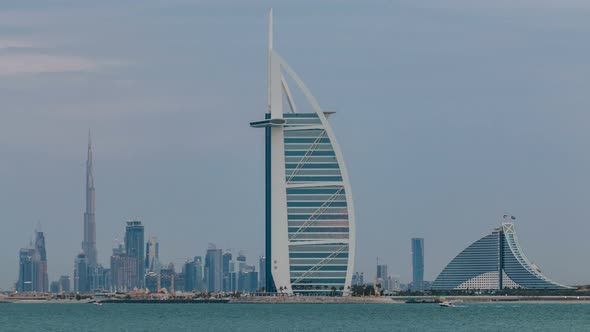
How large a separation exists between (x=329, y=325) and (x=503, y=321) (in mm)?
23240

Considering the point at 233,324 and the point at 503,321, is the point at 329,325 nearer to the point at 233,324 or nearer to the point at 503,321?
the point at 233,324

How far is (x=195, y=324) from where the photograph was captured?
6083 inches

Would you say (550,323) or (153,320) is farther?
(153,320)

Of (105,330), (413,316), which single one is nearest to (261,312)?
(413,316)

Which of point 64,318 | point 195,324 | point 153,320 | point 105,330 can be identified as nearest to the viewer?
point 105,330

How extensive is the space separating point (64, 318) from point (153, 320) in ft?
69.6

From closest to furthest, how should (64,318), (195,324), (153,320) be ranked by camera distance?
(195,324)
(153,320)
(64,318)

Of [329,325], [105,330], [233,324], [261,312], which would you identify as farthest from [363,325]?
[261,312]

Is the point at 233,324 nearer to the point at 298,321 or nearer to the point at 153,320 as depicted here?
the point at 298,321

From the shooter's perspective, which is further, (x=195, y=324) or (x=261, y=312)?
(x=261, y=312)

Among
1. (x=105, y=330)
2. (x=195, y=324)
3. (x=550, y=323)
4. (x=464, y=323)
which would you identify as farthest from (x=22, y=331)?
(x=550, y=323)

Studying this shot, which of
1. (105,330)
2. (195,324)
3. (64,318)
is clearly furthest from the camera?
(64,318)

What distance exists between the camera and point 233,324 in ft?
502

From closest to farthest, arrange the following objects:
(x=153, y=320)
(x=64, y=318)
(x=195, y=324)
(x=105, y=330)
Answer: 1. (x=105, y=330)
2. (x=195, y=324)
3. (x=153, y=320)
4. (x=64, y=318)
